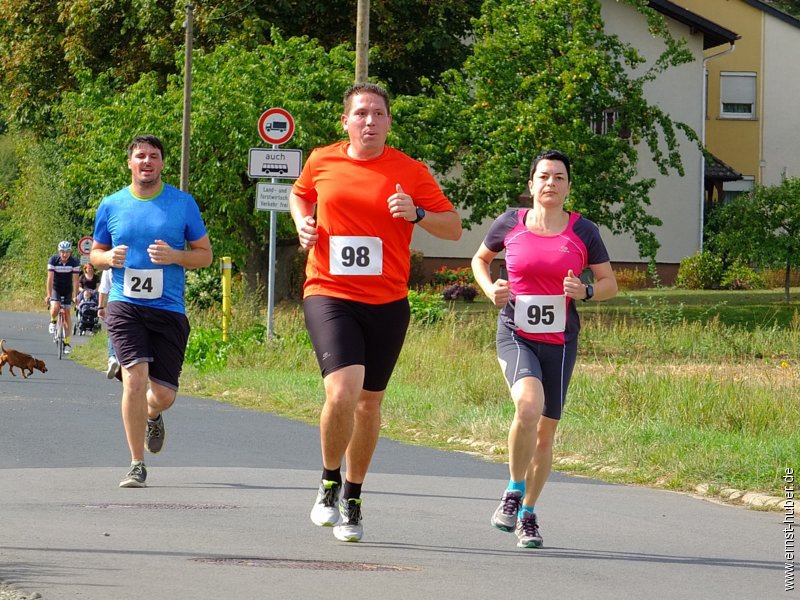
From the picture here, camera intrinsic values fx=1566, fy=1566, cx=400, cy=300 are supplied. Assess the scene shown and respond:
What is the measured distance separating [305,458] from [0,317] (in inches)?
1420

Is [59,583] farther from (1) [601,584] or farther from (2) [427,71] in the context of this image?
(2) [427,71]

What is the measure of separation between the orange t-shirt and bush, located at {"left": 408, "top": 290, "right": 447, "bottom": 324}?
16822mm

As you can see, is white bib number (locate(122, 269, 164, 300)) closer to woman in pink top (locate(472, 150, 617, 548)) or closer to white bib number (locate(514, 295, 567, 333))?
woman in pink top (locate(472, 150, 617, 548))

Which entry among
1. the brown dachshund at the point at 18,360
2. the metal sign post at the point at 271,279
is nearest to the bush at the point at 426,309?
the metal sign post at the point at 271,279

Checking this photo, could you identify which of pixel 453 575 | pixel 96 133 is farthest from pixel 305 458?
pixel 96 133

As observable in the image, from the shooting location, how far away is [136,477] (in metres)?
9.88

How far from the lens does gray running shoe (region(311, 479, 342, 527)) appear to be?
7.80 metres

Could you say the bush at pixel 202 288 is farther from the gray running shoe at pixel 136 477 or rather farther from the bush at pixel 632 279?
the gray running shoe at pixel 136 477

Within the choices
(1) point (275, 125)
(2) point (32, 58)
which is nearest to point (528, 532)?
(1) point (275, 125)

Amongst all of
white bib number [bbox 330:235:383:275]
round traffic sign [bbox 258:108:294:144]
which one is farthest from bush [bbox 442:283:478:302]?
white bib number [bbox 330:235:383:275]

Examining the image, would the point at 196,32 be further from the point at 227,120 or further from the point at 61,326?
the point at 61,326

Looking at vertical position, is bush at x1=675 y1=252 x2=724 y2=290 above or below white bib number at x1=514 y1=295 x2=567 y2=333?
above

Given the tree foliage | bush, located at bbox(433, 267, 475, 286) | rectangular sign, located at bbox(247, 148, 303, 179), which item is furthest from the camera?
bush, located at bbox(433, 267, 475, 286)

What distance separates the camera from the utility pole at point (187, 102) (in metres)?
30.3
